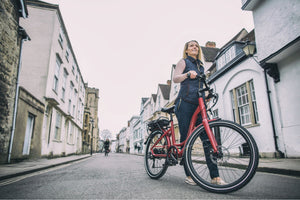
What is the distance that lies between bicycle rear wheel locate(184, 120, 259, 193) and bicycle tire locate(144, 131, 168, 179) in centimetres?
68

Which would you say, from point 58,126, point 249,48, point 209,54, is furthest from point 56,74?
point 209,54

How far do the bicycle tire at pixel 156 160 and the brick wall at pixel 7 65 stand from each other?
5.08 metres

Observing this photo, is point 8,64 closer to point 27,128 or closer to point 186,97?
point 27,128

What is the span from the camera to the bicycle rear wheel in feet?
6.93

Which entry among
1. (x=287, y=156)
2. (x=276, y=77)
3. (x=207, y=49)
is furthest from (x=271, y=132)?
(x=207, y=49)

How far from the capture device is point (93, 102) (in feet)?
184

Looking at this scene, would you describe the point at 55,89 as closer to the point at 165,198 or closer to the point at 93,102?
the point at 165,198

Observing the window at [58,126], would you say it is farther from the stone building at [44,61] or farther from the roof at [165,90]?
the roof at [165,90]

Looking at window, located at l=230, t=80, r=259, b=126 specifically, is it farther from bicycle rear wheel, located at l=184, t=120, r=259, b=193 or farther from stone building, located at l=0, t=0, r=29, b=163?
stone building, located at l=0, t=0, r=29, b=163

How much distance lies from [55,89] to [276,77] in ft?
42.0

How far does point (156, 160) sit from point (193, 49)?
200cm

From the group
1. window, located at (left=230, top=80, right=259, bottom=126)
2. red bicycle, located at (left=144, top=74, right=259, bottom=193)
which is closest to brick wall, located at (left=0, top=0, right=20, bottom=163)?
red bicycle, located at (left=144, top=74, right=259, bottom=193)

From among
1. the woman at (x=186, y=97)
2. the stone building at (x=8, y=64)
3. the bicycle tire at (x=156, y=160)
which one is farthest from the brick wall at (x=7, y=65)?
the woman at (x=186, y=97)

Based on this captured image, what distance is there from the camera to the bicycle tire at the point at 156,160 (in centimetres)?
325
